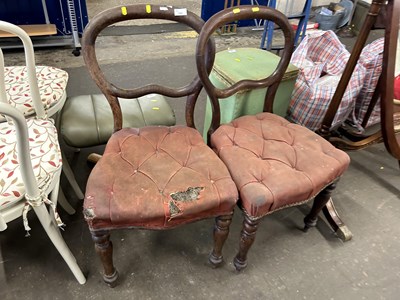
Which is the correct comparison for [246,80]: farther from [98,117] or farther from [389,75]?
[98,117]

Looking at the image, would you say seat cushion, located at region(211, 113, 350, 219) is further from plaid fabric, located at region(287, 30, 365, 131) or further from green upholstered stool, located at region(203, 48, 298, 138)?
plaid fabric, located at region(287, 30, 365, 131)

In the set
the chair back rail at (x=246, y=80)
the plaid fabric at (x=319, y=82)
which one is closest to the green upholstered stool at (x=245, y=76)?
the chair back rail at (x=246, y=80)

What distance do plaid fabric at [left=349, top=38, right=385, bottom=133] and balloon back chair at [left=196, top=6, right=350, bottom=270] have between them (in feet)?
2.17

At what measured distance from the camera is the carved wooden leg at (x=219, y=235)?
104 centimetres

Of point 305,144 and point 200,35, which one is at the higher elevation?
point 200,35

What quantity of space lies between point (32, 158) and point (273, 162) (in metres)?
0.78

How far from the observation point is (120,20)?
107cm

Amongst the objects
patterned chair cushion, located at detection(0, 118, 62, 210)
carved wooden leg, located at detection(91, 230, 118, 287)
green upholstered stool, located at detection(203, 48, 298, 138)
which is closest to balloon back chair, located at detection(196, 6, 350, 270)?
green upholstered stool, located at detection(203, 48, 298, 138)

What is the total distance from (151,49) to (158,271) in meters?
2.35

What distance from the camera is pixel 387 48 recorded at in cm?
107

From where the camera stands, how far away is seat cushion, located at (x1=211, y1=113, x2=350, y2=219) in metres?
1.00

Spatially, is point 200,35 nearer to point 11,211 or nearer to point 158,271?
point 11,211

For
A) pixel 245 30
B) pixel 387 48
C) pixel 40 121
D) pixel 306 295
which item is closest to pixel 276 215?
pixel 306 295

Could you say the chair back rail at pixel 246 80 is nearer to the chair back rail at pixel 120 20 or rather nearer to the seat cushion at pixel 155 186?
the chair back rail at pixel 120 20
